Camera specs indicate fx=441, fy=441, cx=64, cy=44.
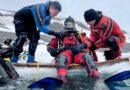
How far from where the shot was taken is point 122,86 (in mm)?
8820

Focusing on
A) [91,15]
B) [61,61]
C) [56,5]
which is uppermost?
[56,5]

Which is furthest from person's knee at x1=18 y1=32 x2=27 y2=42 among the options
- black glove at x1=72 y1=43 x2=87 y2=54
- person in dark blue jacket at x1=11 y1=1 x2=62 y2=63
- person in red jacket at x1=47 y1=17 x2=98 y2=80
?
black glove at x1=72 y1=43 x2=87 y2=54

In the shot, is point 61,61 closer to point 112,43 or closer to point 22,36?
point 22,36

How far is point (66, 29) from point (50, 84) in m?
2.46

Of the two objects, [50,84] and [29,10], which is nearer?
[50,84]

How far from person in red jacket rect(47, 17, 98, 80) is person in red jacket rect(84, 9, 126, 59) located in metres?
0.41

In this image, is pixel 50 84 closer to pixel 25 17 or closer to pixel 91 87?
pixel 91 87

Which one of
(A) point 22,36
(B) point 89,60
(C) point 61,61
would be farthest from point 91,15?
(A) point 22,36

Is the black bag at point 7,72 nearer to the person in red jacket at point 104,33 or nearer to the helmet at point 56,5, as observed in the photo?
the helmet at point 56,5

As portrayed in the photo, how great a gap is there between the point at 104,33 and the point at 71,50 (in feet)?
3.33

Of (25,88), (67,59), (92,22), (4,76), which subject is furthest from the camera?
(92,22)

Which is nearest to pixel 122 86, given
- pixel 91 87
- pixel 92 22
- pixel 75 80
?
pixel 91 87

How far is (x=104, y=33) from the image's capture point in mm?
10969

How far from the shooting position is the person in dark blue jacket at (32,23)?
1054 centimetres
